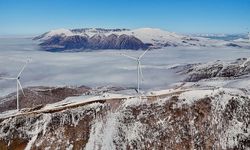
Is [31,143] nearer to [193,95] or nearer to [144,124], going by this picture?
[144,124]

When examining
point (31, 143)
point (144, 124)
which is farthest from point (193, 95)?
point (31, 143)

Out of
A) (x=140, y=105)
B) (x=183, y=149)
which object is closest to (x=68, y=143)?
(x=140, y=105)

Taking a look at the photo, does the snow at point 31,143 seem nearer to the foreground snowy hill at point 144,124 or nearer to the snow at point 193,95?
the foreground snowy hill at point 144,124

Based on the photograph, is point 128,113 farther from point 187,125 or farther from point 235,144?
point 235,144

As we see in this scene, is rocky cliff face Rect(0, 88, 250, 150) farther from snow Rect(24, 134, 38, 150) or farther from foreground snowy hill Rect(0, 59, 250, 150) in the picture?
snow Rect(24, 134, 38, 150)

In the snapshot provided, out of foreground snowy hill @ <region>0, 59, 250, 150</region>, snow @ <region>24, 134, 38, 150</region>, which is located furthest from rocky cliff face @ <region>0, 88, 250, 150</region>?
snow @ <region>24, 134, 38, 150</region>

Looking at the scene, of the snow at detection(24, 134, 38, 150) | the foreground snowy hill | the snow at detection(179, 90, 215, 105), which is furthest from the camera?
the snow at detection(179, 90, 215, 105)

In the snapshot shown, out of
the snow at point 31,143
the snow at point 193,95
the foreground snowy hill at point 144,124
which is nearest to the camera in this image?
the foreground snowy hill at point 144,124

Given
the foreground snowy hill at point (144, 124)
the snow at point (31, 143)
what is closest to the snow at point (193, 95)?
the foreground snowy hill at point (144, 124)
